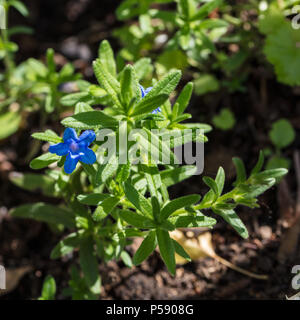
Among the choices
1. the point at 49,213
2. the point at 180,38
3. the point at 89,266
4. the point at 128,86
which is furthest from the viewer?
the point at 180,38

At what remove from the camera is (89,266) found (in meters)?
2.91

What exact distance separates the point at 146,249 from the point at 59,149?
0.74 m

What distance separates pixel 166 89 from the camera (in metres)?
2.23

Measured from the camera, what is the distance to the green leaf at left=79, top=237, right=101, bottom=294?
2.90 meters

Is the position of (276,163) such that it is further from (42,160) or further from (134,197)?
(42,160)

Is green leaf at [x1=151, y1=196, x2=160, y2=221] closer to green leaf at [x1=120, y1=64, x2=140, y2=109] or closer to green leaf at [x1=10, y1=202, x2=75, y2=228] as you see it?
green leaf at [x1=120, y1=64, x2=140, y2=109]

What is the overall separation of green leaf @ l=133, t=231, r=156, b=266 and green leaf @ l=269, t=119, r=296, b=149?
5.57ft

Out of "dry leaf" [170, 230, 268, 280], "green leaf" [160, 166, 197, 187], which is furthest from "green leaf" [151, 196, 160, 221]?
"dry leaf" [170, 230, 268, 280]

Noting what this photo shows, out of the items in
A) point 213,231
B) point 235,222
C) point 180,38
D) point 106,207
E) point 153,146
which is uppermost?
point 180,38

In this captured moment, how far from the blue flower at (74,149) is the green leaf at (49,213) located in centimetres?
96

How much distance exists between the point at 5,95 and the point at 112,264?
1914 mm

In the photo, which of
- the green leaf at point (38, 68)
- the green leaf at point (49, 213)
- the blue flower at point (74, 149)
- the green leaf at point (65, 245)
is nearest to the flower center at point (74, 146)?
the blue flower at point (74, 149)

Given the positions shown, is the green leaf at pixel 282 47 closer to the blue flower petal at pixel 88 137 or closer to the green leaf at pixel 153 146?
the green leaf at pixel 153 146

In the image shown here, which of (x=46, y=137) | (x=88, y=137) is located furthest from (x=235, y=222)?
(x=46, y=137)
